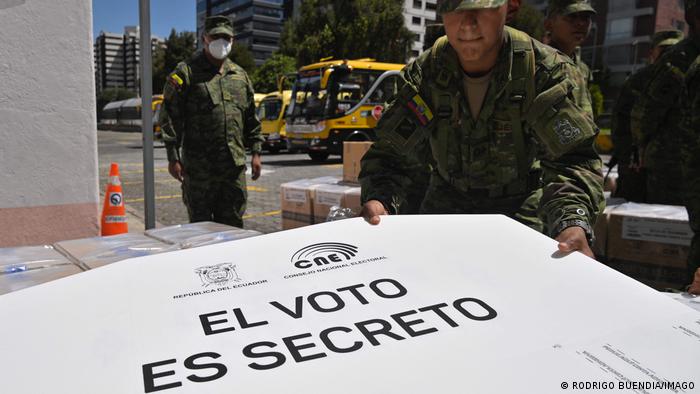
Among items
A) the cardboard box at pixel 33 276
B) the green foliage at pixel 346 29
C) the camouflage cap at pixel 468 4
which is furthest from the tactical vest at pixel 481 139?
the green foliage at pixel 346 29

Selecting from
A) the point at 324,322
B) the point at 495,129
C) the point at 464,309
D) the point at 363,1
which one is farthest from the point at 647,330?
the point at 363,1

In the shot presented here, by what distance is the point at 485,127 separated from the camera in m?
1.90

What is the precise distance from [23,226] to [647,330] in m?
2.89

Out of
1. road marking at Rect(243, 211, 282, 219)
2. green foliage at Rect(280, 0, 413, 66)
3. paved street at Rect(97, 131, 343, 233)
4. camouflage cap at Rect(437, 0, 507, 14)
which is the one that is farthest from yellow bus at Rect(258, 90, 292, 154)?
camouflage cap at Rect(437, 0, 507, 14)

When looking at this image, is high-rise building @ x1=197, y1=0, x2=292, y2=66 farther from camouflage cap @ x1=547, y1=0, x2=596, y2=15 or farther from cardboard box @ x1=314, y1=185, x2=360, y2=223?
camouflage cap @ x1=547, y1=0, x2=596, y2=15

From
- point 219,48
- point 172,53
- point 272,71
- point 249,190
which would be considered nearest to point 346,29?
point 272,71

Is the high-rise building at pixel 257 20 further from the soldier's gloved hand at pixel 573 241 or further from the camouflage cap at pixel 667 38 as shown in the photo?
the soldier's gloved hand at pixel 573 241

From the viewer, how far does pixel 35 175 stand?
2770mm

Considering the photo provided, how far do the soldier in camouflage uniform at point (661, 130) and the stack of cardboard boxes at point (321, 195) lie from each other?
77.3 inches

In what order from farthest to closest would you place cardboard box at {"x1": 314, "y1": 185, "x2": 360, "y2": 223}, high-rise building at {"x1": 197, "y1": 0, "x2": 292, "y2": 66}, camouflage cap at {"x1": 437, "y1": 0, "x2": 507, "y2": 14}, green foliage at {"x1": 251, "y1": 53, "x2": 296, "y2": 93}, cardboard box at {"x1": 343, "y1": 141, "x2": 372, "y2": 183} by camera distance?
1. high-rise building at {"x1": 197, "y1": 0, "x2": 292, "y2": 66}
2. green foliage at {"x1": 251, "y1": 53, "x2": 296, "y2": 93}
3. cardboard box at {"x1": 343, "y1": 141, "x2": 372, "y2": 183}
4. cardboard box at {"x1": 314, "y1": 185, "x2": 360, "y2": 223}
5. camouflage cap at {"x1": 437, "y1": 0, "x2": 507, "y2": 14}

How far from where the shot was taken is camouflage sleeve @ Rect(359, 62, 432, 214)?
1.88m

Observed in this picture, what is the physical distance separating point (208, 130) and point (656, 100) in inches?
122

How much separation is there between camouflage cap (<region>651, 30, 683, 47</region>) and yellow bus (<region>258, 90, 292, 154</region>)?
513 inches

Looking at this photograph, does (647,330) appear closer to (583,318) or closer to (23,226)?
(583,318)
